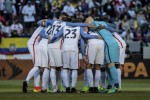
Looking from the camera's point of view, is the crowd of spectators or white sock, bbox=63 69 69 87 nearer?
white sock, bbox=63 69 69 87

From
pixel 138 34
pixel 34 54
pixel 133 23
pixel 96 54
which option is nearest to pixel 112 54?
pixel 96 54

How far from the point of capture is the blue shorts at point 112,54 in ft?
56.4

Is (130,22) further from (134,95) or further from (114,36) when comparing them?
(134,95)

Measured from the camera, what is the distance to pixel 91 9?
31.5 meters

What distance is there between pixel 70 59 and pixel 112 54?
1145 mm

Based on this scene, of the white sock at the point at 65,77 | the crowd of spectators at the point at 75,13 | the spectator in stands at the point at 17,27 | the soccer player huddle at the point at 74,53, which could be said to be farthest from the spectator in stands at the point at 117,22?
the white sock at the point at 65,77

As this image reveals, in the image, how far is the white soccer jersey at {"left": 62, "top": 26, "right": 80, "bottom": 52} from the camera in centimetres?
1705

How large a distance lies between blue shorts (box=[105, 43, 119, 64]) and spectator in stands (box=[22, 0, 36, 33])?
43.1 ft

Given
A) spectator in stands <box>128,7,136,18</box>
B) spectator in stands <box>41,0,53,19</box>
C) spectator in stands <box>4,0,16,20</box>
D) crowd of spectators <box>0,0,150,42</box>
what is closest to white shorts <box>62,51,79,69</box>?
crowd of spectators <box>0,0,150,42</box>

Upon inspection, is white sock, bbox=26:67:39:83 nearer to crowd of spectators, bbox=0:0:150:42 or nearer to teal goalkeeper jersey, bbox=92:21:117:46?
teal goalkeeper jersey, bbox=92:21:117:46

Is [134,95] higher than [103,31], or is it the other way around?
[103,31]

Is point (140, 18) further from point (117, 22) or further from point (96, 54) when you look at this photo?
point (96, 54)

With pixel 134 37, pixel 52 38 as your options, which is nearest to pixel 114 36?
pixel 52 38

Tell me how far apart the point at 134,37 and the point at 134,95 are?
14.8 meters
